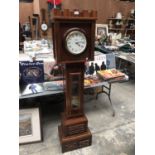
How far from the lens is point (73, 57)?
5.35 ft

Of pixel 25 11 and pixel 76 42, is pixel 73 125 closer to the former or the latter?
pixel 76 42

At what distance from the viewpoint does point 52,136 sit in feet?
6.77

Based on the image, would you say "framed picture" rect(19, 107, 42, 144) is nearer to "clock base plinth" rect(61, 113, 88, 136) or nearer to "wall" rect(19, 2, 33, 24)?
"clock base plinth" rect(61, 113, 88, 136)

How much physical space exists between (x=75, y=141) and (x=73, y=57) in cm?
87

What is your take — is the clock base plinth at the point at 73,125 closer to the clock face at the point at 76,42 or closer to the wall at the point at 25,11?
the clock face at the point at 76,42

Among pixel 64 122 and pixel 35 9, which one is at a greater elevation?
pixel 35 9

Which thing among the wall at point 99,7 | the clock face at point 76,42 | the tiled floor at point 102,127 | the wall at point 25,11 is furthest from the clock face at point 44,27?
the clock face at point 76,42

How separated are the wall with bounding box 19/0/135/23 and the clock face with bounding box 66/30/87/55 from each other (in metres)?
4.17

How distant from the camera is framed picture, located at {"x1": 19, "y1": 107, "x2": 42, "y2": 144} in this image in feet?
6.17
